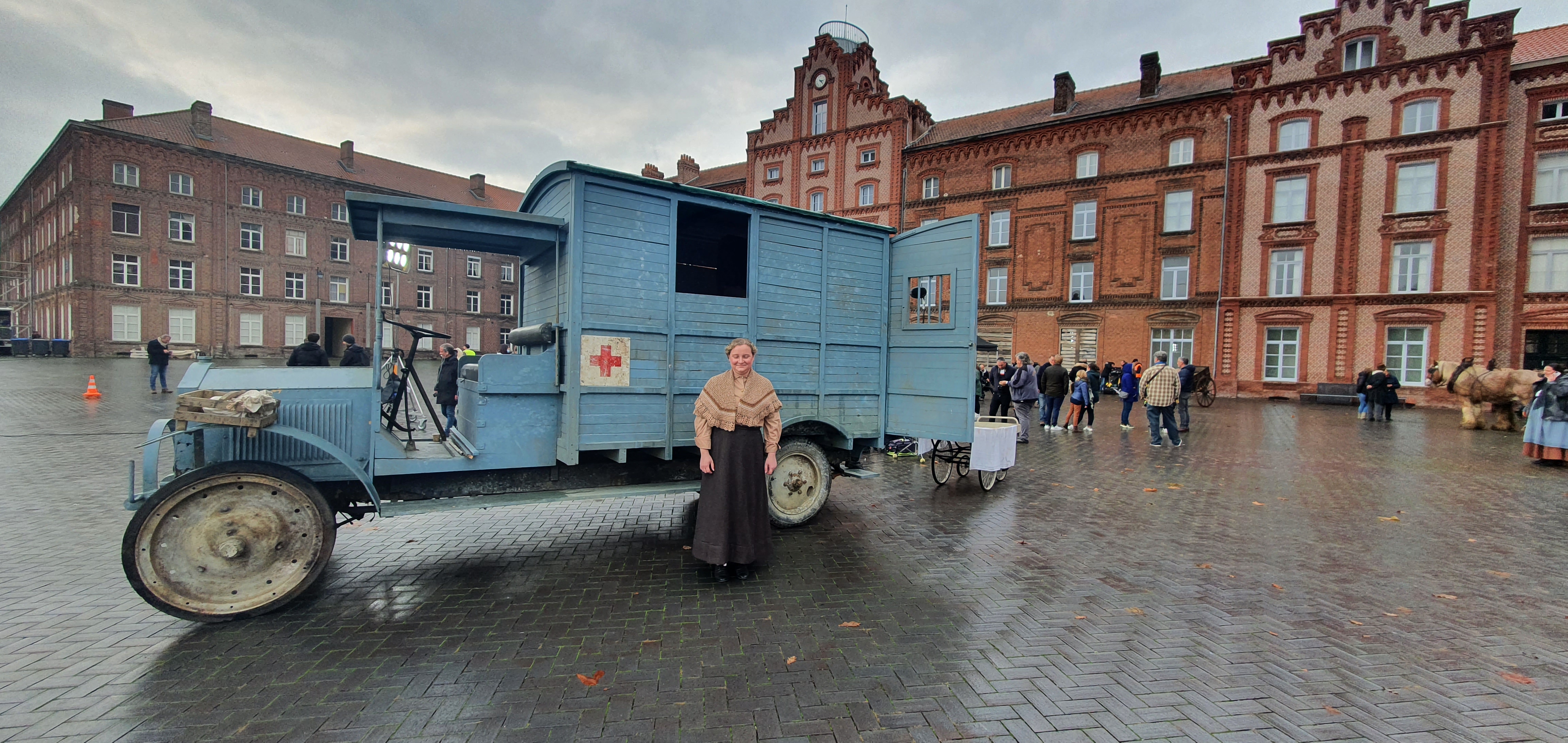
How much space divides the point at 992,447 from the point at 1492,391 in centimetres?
1519

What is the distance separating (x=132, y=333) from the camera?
36.3 m

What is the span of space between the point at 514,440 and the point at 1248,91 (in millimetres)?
32445

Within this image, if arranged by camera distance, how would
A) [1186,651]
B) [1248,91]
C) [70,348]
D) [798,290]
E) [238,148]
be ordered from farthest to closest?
[238,148] < [70,348] < [1248,91] < [798,290] < [1186,651]

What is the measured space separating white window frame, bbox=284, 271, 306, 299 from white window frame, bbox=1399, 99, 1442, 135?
2349 inches

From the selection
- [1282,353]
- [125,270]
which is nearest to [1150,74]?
[1282,353]

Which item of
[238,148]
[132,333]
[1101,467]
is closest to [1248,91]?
[1101,467]

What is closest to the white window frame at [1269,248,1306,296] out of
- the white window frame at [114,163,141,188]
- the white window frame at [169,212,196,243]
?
the white window frame at [169,212,196,243]

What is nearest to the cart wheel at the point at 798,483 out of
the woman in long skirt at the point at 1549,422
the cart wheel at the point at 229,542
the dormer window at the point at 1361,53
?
the cart wheel at the point at 229,542

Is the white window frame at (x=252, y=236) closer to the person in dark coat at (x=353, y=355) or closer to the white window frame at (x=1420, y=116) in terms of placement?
the person in dark coat at (x=353, y=355)

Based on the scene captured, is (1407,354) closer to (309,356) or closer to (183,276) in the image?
(309,356)

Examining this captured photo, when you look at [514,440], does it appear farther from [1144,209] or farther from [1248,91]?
[1248,91]

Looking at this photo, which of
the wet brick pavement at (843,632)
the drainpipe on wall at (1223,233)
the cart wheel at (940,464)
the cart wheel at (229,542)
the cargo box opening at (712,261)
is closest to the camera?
the wet brick pavement at (843,632)

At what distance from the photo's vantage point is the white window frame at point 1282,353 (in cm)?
2502

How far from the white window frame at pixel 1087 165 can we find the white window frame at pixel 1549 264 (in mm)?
14836
